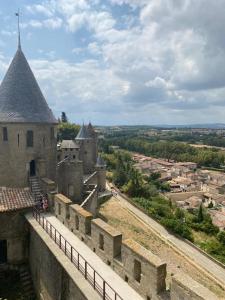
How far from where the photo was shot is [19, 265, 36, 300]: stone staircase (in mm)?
13755

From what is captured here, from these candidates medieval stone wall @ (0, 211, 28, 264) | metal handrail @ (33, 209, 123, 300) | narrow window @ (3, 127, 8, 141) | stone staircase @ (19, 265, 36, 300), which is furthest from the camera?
narrow window @ (3, 127, 8, 141)

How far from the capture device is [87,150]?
41.2 m

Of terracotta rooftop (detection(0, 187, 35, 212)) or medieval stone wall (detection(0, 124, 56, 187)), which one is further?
medieval stone wall (detection(0, 124, 56, 187))

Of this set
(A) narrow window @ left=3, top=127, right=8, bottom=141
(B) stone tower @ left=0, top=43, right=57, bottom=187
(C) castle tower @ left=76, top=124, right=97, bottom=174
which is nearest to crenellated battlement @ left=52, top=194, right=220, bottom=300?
(B) stone tower @ left=0, top=43, right=57, bottom=187

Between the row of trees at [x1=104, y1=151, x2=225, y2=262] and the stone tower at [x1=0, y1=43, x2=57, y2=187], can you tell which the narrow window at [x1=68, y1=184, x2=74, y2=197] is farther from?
the row of trees at [x1=104, y1=151, x2=225, y2=262]

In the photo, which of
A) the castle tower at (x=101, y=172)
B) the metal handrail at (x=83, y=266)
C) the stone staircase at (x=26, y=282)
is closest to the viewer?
the metal handrail at (x=83, y=266)

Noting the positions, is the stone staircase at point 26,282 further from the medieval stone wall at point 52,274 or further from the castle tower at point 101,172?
the castle tower at point 101,172

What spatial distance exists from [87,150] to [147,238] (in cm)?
1563

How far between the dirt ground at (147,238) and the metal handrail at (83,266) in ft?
42.7

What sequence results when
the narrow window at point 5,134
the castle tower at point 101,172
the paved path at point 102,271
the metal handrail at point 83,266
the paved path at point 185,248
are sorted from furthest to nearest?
1. the castle tower at point 101,172
2. the paved path at point 185,248
3. the narrow window at point 5,134
4. the paved path at point 102,271
5. the metal handrail at point 83,266

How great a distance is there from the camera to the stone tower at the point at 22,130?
57.5 feet

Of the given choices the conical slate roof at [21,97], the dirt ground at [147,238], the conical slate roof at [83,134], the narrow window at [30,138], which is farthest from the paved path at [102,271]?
the conical slate roof at [83,134]

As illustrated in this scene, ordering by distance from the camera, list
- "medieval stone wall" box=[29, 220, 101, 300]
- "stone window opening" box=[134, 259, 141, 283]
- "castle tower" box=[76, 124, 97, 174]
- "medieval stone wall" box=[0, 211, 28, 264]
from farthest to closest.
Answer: "castle tower" box=[76, 124, 97, 174] < "medieval stone wall" box=[0, 211, 28, 264] < "medieval stone wall" box=[29, 220, 101, 300] < "stone window opening" box=[134, 259, 141, 283]

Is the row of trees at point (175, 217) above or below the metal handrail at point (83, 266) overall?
below
